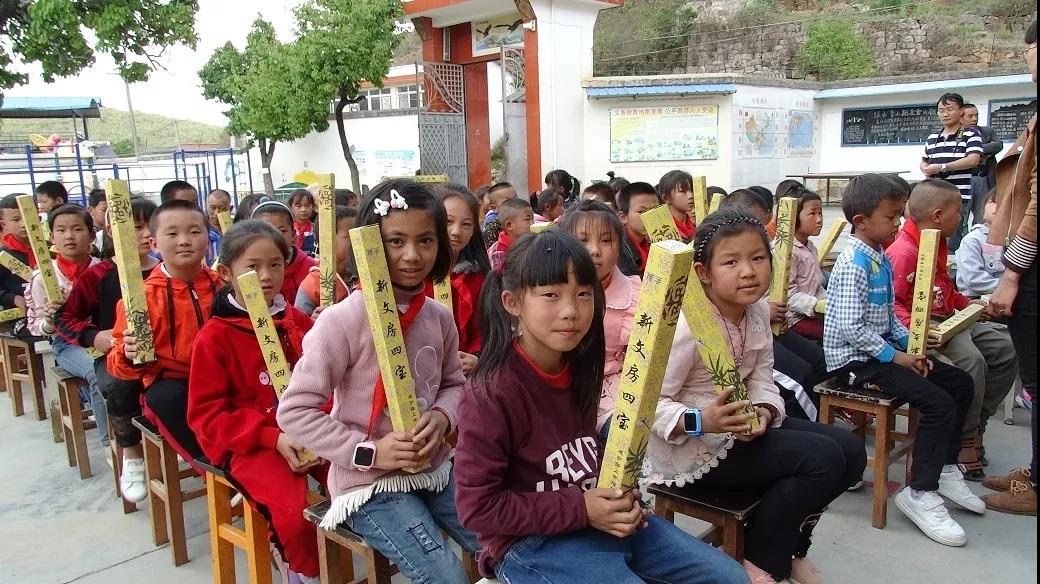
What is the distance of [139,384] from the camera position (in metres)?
2.95

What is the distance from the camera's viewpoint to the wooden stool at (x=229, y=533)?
221cm

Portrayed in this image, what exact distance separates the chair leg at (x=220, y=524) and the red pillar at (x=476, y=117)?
11.5 metres

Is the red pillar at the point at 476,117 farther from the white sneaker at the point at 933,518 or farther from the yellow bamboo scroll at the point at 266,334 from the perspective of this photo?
the yellow bamboo scroll at the point at 266,334

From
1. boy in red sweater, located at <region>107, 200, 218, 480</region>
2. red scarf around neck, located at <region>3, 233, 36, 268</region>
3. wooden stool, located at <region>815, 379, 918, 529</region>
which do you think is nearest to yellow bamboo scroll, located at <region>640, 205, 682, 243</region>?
wooden stool, located at <region>815, 379, 918, 529</region>

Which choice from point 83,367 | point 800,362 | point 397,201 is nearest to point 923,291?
point 800,362

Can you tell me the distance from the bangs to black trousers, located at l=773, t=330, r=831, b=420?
1811 millimetres

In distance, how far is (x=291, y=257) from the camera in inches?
148

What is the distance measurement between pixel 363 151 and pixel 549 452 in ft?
56.2

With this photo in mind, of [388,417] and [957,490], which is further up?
[388,417]

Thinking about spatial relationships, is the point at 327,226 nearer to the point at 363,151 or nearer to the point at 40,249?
the point at 40,249

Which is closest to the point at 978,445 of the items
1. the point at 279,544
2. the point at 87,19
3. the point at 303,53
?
the point at 279,544

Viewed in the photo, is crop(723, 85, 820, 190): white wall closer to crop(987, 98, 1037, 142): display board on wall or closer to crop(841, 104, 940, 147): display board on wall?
crop(841, 104, 940, 147): display board on wall

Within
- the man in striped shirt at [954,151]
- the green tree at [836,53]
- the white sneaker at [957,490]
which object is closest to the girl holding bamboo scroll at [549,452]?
the white sneaker at [957,490]

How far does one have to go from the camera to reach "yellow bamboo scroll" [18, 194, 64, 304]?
10.9ft
